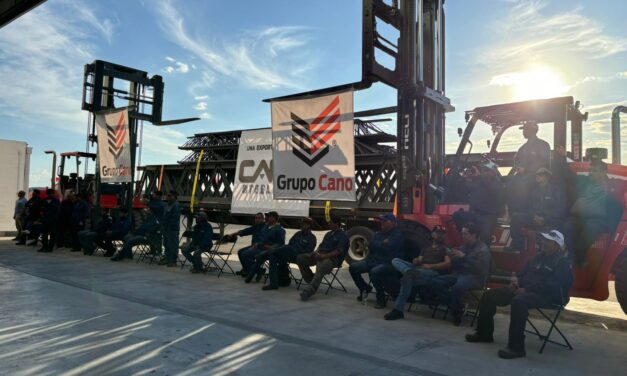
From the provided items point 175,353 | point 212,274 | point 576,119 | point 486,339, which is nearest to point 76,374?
point 175,353

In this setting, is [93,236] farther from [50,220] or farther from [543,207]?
[543,207]

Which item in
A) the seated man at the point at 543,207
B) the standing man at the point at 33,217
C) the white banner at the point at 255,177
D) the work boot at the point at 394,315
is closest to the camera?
the seated man at the point at 543,207

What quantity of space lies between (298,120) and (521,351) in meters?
5.56

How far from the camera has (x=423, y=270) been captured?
604cm

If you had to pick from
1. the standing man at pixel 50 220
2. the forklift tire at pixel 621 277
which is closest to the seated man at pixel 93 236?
Result: the standing man at pixel 50 220

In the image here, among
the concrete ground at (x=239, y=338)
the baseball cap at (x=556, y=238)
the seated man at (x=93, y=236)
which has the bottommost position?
the concrete ground at (x=239, y=338)

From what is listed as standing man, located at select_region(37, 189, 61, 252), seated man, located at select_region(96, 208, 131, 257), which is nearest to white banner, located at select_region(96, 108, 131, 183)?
seated man, located at select_region(96, 208, 131, 257)

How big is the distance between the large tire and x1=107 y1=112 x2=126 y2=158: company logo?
7051 mm

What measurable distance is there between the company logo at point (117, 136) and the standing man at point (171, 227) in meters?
3.41

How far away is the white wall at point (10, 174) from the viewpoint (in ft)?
64.4

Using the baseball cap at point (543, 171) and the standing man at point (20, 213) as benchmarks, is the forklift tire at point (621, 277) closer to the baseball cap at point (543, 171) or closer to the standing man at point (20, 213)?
the baseball cap at point (543, 171)

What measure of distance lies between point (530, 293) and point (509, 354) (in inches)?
26.9

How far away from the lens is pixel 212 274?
952 centimetres

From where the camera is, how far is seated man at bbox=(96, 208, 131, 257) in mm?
11695
